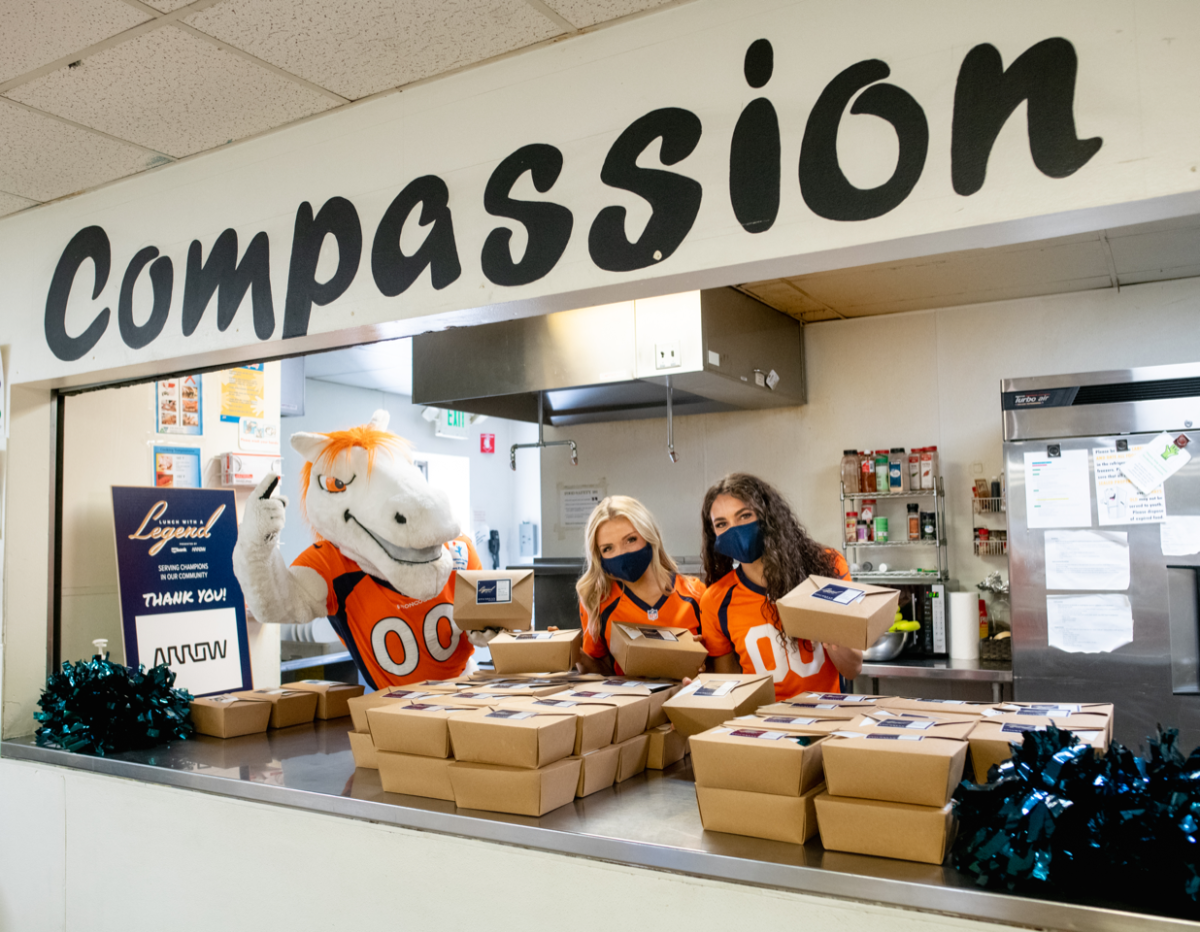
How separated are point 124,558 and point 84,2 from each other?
73.6 inches

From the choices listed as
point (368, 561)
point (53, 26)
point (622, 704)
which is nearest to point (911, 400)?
point (368, 561)

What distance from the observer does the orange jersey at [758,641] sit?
2586mm

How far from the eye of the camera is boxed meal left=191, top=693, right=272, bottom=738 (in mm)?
2574

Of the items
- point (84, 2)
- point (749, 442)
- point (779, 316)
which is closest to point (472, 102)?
point (84, 2)

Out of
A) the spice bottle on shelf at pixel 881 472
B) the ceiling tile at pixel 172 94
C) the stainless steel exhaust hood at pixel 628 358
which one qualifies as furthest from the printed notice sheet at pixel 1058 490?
the ceiling tile at pixel 172 94

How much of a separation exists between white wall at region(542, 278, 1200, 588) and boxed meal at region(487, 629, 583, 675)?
Answer: 8.56ft

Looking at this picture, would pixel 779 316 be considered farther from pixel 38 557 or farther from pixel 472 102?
pixel 38 557

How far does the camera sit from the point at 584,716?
181 cm

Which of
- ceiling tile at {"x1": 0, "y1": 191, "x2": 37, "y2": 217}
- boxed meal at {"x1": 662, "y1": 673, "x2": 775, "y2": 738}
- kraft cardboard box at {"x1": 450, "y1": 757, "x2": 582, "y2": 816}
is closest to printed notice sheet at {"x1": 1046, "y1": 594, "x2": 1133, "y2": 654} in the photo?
boxed meal at {"x1": 662, "y1": 673, "x2": 775, "y2": 738}

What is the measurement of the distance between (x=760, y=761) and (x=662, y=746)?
1.90 feet

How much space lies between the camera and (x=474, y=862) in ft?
5.66

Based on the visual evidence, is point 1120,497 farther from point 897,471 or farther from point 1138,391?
point 897,471

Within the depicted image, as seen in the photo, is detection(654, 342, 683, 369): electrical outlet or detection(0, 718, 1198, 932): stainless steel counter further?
A: detection(654, 342, 683, 369): electrical outlet

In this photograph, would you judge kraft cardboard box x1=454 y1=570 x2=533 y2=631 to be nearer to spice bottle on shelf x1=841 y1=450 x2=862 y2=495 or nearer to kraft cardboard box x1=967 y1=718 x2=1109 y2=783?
kraft cardboard box x1=967 y1=718 x2=1109 y2=783
